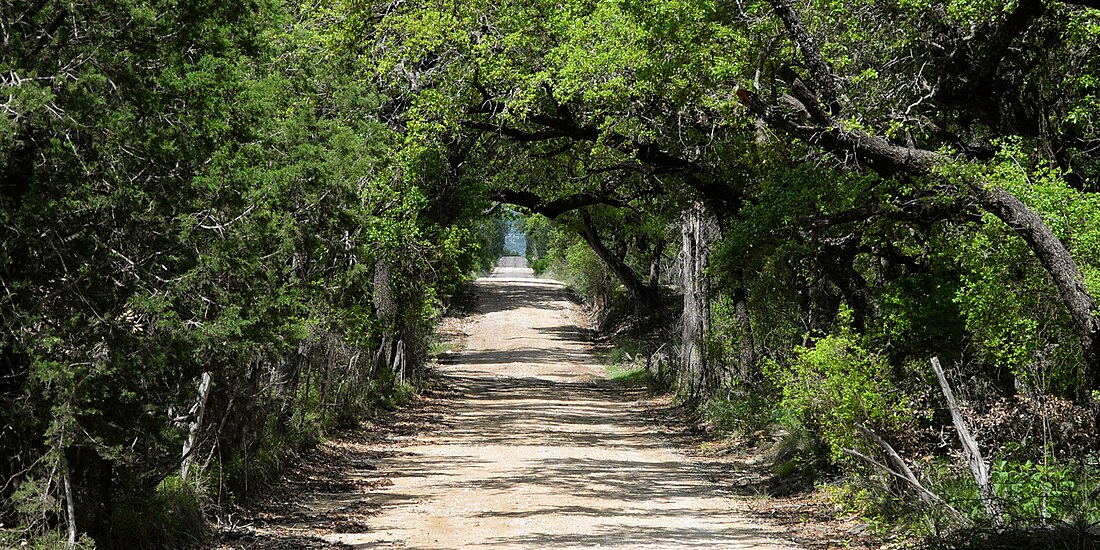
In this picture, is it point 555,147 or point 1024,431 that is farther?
point 555,147

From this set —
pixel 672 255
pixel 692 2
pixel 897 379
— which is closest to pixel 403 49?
pixel 692 2

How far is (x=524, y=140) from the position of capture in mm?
21703

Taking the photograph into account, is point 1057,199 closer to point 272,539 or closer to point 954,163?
point 954,163

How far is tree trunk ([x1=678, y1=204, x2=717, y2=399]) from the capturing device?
22.6 metres

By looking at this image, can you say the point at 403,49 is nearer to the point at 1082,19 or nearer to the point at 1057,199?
the point at 1082,19

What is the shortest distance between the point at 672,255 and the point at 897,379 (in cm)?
3636

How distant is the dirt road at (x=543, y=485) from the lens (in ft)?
36.8

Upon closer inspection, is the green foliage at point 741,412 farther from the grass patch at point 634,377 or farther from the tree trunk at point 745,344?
the grass patch at point 634,377

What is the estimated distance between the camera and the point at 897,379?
487 inches

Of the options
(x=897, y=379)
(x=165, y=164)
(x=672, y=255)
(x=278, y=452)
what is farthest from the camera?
(x=672, y=255)

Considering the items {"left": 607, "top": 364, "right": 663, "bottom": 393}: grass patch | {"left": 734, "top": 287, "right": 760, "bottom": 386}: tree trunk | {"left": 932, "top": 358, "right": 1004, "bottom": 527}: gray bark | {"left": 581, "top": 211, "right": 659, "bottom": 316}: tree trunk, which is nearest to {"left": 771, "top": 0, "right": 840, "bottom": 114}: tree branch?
{"left": 932, "top": 358, "right": 1004, "bottom": 527}: gray bark

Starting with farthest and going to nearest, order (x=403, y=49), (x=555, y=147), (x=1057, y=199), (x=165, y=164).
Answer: (x=555, y=147) → (x=403, y=49) → (x=1057, y=199) → (x=165, y=164)

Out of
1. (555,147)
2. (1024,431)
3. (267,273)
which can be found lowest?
(1024,431)

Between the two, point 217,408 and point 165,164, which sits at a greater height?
point 165,164
